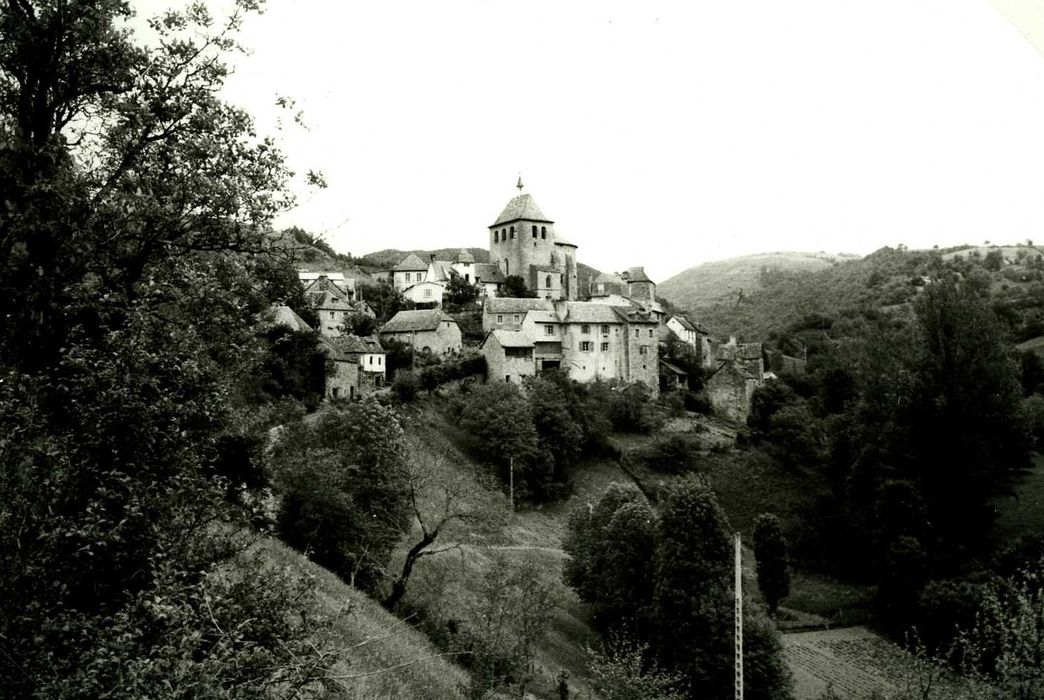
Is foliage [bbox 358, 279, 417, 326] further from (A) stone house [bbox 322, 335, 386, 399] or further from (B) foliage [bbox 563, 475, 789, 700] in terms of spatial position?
(B) foliage [bbox 563, 475, 789, 700]

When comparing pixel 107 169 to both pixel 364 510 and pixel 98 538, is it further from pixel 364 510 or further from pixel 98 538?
pixel 364 510

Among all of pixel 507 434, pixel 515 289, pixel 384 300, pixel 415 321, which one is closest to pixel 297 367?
pixel 415 321

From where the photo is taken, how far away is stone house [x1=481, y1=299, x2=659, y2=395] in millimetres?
57812

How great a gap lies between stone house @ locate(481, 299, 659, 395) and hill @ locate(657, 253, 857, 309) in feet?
226

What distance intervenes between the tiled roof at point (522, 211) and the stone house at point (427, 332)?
20.1m

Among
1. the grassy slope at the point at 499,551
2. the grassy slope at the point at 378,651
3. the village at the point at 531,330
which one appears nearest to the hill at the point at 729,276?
the village at the point at 531,330

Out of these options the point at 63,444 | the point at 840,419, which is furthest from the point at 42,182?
the point at 840,419

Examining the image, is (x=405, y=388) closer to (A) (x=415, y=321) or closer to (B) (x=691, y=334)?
(A) (x=415, y=321)

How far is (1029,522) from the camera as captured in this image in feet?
123

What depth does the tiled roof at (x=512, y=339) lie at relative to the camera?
5391cm

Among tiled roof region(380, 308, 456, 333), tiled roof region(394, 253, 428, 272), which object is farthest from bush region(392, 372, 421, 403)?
tiled roof region(394, 253, 428, 272)

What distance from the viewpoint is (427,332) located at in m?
56.5

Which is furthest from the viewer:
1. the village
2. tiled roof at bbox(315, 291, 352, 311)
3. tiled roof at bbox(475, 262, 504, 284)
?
tiled roof at bbox(475, 262, 504, 284)

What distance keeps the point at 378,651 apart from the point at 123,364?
28.4 ft
